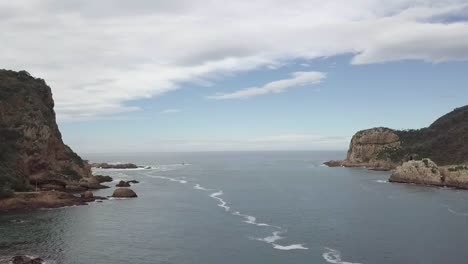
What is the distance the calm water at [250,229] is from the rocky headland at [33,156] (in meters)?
7.24

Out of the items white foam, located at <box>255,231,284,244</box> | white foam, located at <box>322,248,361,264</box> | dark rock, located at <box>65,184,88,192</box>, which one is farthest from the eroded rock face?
dark rock, located at <box>65,184,88,192</box>

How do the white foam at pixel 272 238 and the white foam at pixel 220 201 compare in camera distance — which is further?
the white foam at pixel 220 201

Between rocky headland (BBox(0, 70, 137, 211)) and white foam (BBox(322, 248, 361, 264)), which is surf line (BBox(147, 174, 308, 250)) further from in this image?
rocky headland (BBox(0, 70, 137, 211))

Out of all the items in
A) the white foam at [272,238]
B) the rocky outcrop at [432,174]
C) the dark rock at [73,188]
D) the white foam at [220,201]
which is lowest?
the white foam at [272,238]

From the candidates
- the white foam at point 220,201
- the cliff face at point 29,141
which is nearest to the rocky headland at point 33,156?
the cliff face at point 29,141

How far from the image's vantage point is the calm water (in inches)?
2373

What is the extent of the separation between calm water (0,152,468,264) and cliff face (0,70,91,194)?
22.2 metres

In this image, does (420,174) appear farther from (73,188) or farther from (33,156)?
(33,156)

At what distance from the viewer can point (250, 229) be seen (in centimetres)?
7562

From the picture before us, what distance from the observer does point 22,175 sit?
4267 inches

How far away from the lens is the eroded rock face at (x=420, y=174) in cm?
14238

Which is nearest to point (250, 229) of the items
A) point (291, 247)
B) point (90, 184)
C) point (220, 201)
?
point (291, 247)

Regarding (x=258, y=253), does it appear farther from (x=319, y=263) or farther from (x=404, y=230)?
(x=404, y=230)

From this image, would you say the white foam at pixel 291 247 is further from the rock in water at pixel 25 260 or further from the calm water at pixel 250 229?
the rock in water at pixel 25 260
